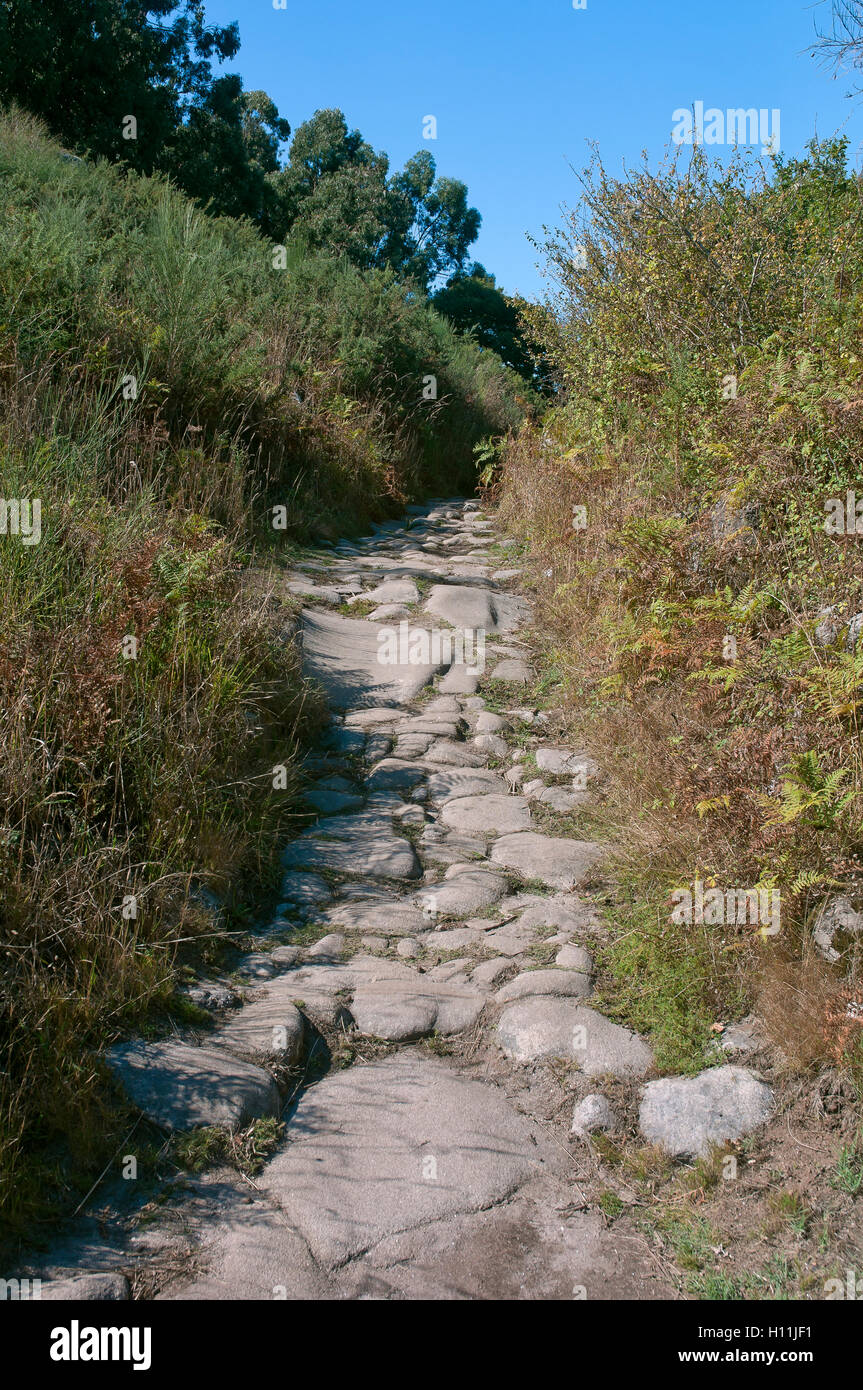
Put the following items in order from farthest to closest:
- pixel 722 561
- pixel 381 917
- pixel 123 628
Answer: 1. pixel 722 561
2. pixel 123 628
3. pixel 381 917

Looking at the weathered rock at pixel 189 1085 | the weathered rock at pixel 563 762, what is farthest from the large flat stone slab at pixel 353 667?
the weathered rock at pixel 189 1085

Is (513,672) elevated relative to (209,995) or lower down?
elevated

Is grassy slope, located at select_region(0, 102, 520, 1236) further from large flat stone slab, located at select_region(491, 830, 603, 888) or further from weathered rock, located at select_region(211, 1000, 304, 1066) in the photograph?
large flat stone slab, located at select_region(491, 830, 603, 888)

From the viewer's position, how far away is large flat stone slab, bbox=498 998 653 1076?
10.9ft

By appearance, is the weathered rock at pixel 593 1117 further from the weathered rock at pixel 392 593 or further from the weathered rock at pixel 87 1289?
the weathered rock at pixel 392 593

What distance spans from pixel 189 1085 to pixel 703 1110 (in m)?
1.58

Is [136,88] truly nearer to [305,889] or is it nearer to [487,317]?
[487,317]

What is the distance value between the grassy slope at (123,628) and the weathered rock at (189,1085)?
4.6 inches

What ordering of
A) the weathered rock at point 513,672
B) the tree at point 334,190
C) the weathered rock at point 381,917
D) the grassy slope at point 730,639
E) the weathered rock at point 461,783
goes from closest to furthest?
1. the grassy slope at point 730,639
2. the weathered rock at point 381,917
3. the weathered rock at point 461,783
4. the weathered rock at point 513,672
5. the tree at point 334,190

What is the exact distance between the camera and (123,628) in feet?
14.3

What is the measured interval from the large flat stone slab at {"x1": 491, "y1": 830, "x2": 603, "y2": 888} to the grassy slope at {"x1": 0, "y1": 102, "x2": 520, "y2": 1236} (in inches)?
43.4

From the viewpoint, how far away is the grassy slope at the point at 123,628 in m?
3.04

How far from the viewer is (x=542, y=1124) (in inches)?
124

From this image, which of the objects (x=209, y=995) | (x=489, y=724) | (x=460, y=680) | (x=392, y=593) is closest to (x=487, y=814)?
(x=489, y=724)
